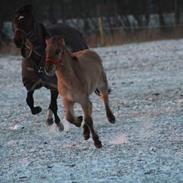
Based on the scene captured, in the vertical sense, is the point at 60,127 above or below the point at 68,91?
below

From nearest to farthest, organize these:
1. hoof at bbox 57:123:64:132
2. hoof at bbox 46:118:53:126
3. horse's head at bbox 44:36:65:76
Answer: horse's head at bbox 44:36:65:76
hoof at bbox 57:123:64:132
hoof at bbox 46:118:53:126

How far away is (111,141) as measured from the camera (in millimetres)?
9367

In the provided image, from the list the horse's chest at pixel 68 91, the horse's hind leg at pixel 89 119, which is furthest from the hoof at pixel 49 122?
the horse's chest at pixel 68 91

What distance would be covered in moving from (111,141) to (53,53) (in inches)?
64.0

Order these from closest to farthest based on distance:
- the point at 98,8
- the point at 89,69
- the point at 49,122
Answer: the point at 89,69
the point at 49,122
the point at 98,8

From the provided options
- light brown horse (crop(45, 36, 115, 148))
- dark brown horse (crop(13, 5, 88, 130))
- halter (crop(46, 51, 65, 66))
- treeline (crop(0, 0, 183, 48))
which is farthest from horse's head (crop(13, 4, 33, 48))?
treeline (crop(0, 0, 183, 48))

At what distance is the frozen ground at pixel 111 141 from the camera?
7582 mm

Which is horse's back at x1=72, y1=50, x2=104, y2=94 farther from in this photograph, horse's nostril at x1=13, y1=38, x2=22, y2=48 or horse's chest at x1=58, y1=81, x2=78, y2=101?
horse's nostril at x1=13, y1=38, x2=22, y2=48

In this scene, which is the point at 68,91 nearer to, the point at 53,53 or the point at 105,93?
the point at 53,53

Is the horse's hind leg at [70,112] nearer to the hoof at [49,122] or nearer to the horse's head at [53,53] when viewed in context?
the horse's head at [53,53]

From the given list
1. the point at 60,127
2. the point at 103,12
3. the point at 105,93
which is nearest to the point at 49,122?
the point at 60,127

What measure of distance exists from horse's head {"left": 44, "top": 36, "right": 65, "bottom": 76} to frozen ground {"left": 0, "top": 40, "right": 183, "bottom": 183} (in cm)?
109

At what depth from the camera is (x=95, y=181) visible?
722 centimetres

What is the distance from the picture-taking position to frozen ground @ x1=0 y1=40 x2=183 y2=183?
758 centimetres
